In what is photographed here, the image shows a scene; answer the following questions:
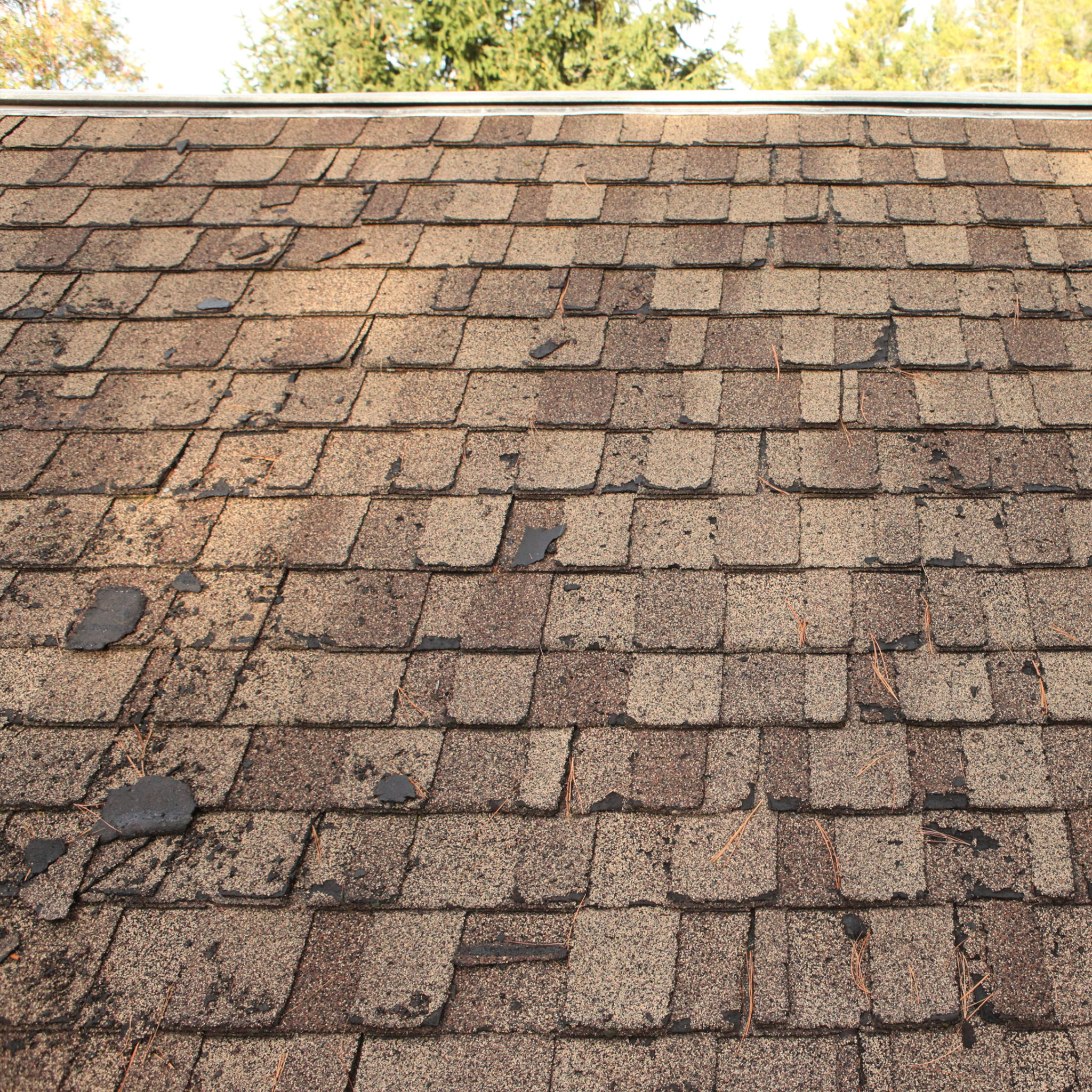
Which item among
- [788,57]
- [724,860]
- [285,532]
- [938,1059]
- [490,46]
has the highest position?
[285,532]

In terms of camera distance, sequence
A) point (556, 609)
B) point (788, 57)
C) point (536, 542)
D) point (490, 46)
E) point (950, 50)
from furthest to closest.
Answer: point (788, 57), point (950, 50), point (490, 46), point (536, 542), point (556, 609)

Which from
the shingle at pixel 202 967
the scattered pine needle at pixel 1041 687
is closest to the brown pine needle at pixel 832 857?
the scattered pine needle at pixel 1041 687

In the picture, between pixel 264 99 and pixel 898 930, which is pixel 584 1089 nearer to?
pixel 898 930

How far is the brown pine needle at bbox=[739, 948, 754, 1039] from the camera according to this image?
1.40 m

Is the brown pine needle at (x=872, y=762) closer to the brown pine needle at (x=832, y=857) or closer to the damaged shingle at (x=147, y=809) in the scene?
the brown pine needle at (x=832, y=857)

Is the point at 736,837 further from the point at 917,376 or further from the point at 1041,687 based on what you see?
the point at 917,376

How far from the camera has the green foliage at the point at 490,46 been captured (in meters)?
14.6

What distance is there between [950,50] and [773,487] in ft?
A: 130

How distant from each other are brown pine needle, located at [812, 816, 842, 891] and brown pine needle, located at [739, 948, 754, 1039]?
0.63ft

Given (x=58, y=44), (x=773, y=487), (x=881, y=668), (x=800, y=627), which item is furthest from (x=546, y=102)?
(x=58, y=44)

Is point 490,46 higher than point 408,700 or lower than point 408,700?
lower

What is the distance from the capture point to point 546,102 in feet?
9.98

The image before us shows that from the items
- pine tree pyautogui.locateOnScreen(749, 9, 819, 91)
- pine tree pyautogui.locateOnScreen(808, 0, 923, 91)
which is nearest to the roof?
pine tree pyautogui.locateOnScreen(808, 0, 923, 91)

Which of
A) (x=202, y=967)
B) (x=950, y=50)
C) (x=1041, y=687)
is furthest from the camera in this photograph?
(x=950, y=50)
